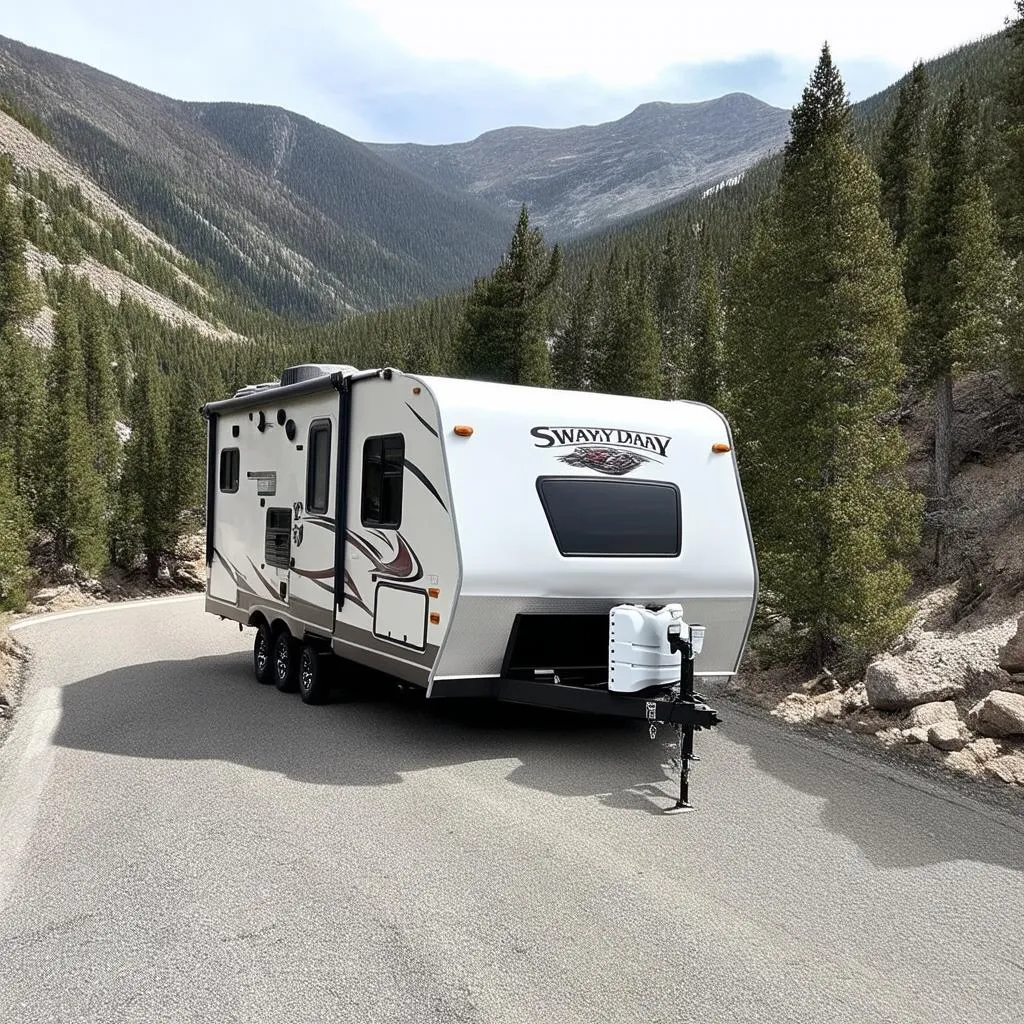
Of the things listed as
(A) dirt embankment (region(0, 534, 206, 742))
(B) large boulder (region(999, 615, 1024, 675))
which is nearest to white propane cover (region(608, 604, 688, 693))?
(B) large boulder (region(999, 615, 1024, 675))

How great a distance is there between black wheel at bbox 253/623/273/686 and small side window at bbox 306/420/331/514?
2.40 m

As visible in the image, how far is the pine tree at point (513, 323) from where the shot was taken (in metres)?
33.0

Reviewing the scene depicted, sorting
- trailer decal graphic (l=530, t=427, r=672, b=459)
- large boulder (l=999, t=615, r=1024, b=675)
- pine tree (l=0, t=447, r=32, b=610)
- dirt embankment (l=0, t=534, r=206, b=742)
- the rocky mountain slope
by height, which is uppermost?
the rocky mountain slope

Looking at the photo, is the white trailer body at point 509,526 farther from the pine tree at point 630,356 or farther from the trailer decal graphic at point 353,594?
the pine tree at point 630,356

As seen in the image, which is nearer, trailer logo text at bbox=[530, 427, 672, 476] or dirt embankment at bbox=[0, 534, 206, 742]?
trailer logo text at bbox=[530, 427, 672, 476]

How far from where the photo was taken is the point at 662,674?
762 centimetres

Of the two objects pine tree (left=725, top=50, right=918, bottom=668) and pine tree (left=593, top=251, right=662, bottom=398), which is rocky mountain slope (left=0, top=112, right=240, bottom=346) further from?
pine tree (left=725, top=50, right=918, bottom=668)

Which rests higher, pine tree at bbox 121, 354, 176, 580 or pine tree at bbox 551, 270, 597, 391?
pine tree at bbox 551, 270, 597, 391

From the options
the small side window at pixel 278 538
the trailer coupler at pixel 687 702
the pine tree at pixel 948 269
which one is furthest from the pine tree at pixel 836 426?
the pine tree at pixel 948 269

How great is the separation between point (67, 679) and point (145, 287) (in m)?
179

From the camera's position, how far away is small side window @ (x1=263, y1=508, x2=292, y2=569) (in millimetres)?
11016

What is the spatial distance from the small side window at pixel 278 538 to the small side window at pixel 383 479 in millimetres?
2157

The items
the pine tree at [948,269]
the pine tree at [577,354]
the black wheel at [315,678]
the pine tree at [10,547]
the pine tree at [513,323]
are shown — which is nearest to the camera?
the black wheel at [315,678]

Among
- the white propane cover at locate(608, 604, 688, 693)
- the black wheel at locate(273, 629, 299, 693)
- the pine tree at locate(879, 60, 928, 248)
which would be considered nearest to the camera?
the white propane cover at locate(608, 604, 688, 693)
